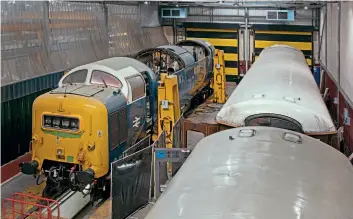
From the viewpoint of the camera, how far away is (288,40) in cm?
2050

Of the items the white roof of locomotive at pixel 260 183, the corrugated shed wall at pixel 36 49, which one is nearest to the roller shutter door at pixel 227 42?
the corrugated shed wall at pixel 36 49

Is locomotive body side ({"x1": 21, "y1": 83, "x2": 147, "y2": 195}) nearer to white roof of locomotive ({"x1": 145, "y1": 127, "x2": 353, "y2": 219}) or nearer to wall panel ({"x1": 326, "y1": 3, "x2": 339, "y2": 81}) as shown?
white roof of locomotive ({"x1": 145, "y1": 127, "x2": 353, "y2": 219})

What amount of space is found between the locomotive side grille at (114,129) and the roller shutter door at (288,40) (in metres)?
13.5

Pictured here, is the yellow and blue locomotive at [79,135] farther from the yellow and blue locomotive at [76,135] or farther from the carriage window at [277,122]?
the carriage window at [277,122]

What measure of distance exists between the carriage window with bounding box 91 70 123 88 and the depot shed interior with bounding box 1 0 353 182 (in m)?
1.62

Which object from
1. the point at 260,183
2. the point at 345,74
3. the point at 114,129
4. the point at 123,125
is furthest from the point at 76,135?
the point at 260,183

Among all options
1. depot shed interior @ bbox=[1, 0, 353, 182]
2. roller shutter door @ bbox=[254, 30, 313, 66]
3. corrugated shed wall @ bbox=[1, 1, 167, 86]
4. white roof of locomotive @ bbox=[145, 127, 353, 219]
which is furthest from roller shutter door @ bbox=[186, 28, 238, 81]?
white roof of locomotive @ bbox=[145, 127, 353, 219]

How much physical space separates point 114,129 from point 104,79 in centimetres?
145

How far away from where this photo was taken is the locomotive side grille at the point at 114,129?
8.35 m

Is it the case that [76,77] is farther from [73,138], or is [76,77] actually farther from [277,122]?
[277,122]

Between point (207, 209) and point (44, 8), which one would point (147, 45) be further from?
point (207, 209)

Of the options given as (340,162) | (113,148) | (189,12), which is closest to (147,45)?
(189,12)

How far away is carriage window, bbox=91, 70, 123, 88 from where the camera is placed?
943cm

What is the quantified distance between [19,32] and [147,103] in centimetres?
320
